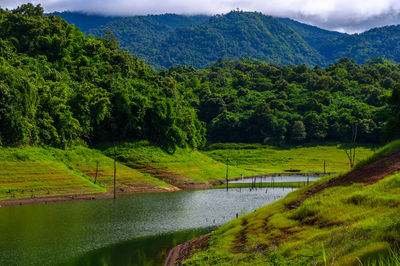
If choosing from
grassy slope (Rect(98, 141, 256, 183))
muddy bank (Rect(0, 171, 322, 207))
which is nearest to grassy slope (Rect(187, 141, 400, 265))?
muddy bank (Rect(0, 171, 322, 207))

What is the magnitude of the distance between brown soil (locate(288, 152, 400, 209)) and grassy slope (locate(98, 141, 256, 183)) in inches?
3005

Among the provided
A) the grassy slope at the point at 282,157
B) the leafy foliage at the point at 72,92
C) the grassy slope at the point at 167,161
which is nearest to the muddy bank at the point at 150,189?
the grassy slope at the point at 167,161

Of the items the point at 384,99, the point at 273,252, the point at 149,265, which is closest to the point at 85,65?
the point at 384,99

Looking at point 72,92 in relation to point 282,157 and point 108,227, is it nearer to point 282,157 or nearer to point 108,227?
point 108,227

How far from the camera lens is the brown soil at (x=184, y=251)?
34.7 metres

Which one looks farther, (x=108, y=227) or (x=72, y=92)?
(x=72, y=92)

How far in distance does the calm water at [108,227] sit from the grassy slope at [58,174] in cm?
693

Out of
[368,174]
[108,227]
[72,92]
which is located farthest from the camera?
[72,92]

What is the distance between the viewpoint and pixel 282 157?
165 metres

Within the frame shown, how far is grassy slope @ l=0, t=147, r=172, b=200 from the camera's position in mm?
75812

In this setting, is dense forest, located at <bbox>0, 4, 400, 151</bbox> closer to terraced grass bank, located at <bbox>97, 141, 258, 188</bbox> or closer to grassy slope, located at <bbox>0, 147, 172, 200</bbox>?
grassy slope, located at <bbox>0, 147, 172, 200</bbox>

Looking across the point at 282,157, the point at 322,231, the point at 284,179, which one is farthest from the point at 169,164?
the point at 322,231

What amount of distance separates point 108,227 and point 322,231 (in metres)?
33.2

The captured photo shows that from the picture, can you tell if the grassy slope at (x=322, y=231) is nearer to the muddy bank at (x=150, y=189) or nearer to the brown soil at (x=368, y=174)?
the brown soil at (x=368, y=174)
